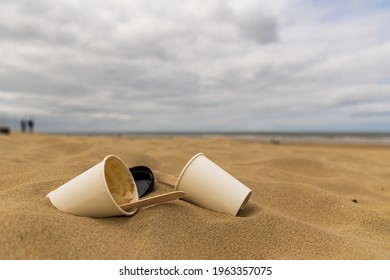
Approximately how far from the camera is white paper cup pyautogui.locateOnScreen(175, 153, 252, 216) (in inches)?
78.2

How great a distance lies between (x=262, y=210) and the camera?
2.01 metres

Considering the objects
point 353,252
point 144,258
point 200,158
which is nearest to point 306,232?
point 353,252

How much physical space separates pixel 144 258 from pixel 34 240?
49 cm

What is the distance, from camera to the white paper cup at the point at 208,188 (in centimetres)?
199

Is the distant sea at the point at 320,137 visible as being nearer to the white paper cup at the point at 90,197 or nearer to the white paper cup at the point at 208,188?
the white paper cup at the point at 208,188

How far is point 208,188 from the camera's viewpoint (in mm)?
2020

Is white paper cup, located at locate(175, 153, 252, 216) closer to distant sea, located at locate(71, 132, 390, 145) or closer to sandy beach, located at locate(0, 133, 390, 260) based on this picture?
Answer: sandy beach, located at locate(0, 133, 390, 260)

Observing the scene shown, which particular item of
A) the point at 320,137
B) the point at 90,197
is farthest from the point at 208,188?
the point at 320,137

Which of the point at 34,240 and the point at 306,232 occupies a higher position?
the point at 34,240

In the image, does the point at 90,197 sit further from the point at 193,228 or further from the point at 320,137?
the point at 320,137

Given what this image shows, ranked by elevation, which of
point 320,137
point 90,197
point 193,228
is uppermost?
point 90,197

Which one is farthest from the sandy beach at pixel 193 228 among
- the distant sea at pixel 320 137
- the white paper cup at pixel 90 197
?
the distant sea at pixel 320 137

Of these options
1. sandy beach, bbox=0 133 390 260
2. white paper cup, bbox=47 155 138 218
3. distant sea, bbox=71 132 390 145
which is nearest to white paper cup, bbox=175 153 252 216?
sandy beach, bbox=0 133 390 260
